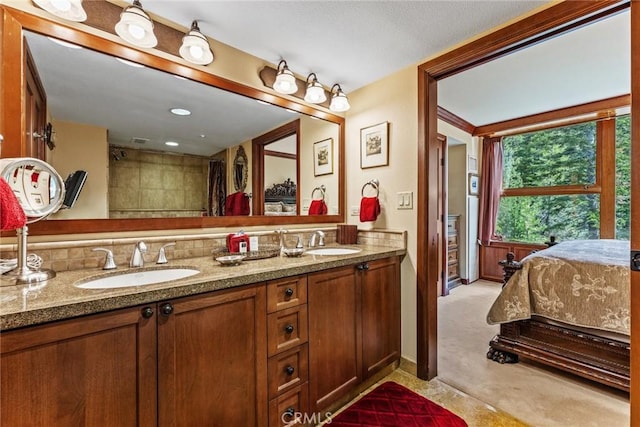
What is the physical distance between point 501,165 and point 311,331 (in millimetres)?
4422

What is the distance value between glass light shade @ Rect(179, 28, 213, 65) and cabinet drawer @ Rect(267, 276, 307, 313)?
130 centimetres

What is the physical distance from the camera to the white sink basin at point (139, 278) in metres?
1.25

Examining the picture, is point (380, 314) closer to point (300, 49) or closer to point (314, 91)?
point (314, 91)

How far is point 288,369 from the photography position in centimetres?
144

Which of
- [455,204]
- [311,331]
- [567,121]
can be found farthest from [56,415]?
[567,121]

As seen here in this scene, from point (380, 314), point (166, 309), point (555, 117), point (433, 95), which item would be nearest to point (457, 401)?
point (380, 314)

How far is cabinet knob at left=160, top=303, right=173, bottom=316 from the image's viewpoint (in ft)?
3.43

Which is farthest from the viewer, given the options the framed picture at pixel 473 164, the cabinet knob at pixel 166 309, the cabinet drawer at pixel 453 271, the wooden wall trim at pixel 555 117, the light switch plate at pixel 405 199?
the framed picture at pixel 473 164

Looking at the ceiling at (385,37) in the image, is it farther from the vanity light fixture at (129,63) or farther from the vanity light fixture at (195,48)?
the vanity light fixture at (129,63)

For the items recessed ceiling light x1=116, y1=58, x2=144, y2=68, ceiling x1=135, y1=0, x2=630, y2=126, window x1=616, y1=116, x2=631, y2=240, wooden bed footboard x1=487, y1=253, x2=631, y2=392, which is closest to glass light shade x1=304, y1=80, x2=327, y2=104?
ceiling x1=135, y1=0, x2=630, y2=126

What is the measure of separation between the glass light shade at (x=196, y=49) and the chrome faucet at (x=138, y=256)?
1.05 m

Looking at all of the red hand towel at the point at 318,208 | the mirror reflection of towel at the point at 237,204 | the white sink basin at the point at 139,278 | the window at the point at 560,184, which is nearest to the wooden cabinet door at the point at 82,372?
the white sink basin at the point at 139,278

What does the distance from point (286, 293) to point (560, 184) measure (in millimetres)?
4504

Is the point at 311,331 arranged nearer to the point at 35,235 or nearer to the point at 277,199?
the point at 277,199
